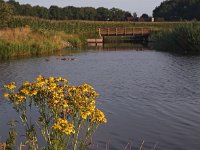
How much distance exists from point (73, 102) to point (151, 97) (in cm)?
1219

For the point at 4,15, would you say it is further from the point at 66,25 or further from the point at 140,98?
the point at 140,98

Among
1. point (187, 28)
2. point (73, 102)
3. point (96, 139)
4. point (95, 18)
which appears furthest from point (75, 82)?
point (95, 18)

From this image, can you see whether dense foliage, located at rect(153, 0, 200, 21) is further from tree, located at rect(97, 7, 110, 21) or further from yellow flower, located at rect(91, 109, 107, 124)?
yellow flower, located at rect(91, 109, 107, 124)

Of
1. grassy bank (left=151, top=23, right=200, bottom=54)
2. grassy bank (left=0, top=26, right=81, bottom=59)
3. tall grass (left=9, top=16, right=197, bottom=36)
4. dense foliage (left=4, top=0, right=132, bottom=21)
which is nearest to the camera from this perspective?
grassy bank (left=0, top=26, right=81, bottom=59)

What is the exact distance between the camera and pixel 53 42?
46688 mm

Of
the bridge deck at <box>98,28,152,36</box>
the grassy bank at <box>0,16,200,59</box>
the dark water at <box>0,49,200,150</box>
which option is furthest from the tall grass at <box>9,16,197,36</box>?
the dark water at <box>0,49,200,150</box>

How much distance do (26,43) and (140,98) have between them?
2501 centimetres

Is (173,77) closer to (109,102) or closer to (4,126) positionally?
(109,102)

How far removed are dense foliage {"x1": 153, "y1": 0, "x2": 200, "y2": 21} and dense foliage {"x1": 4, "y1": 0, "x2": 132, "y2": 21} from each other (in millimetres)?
16453

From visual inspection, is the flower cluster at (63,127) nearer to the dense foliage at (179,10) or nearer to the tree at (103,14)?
the dense foliage at (179,10)

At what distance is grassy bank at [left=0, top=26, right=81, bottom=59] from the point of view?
A: 37.9 metres

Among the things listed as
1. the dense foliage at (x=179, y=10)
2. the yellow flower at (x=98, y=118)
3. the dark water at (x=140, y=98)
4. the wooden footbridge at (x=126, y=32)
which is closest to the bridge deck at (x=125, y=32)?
the wooden footbridge at (x=126, y=32)

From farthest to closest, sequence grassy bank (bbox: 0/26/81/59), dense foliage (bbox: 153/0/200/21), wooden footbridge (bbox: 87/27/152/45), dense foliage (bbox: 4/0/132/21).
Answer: dense foliage (bbox: 4/0/132/21) → dense foliage (bbox: 153/0/200/21) → wooden footbridge (bbox: 87/27/152/45) → grassy bank (bbox: 0/26/81/59)

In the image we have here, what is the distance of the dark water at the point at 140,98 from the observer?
12.1 metres
